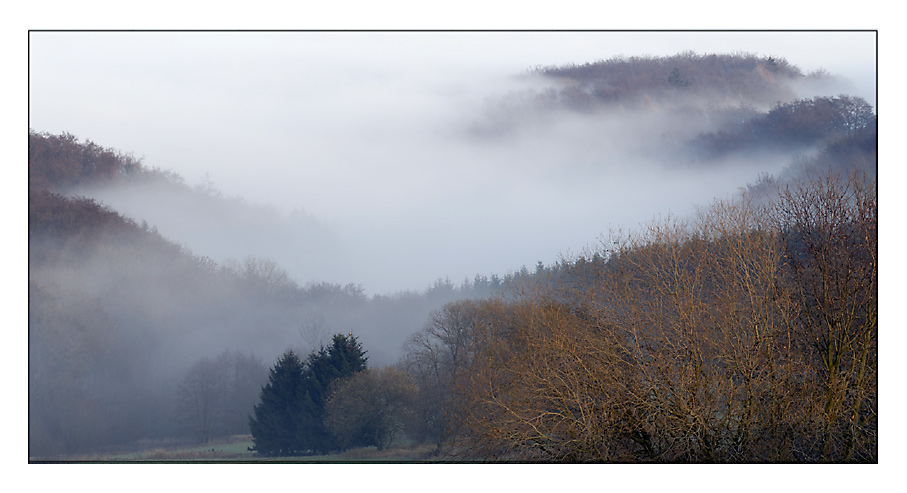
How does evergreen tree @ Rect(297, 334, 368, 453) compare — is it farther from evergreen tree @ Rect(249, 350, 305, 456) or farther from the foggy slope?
the foggy slope

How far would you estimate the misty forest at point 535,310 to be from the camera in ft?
33.0

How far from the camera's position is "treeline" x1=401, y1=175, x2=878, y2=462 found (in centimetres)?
992

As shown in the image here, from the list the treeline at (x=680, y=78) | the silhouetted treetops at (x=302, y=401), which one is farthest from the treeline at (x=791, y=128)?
the silhouetted treetops at (x=302, y=401)

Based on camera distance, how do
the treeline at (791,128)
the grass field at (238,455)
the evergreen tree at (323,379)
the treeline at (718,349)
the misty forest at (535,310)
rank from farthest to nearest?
the evergreen tree at (323,379)
the treeline at (791,128)
the grass field at (238,455)
the misty forest at (535,310)
the treeline at (718,349)

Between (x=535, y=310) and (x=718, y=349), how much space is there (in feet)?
9.82

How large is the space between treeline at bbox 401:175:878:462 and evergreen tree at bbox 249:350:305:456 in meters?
4.38

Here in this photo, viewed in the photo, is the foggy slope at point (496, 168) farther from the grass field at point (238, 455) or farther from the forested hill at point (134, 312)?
the grass field at point (238, 455)

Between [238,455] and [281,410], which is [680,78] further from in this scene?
[238,455]

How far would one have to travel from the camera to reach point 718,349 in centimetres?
1021

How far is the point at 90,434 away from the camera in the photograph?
12438 mm

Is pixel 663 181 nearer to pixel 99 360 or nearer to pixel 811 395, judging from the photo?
pixel 811 395

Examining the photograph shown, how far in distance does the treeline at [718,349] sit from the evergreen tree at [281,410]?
4381 mm

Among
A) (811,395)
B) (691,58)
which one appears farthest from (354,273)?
(811,395)

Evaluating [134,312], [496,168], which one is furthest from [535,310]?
[134,312]
